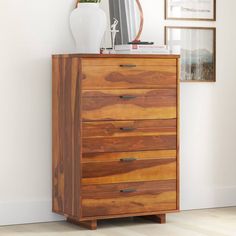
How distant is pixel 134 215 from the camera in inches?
178

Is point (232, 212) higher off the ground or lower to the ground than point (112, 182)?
lower

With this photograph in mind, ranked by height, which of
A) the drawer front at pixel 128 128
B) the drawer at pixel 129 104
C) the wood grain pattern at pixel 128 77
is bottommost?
the drawer front at pixel 128 128

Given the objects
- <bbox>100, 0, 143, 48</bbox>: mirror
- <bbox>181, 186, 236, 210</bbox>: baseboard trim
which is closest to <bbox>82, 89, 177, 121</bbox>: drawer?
<bbox>100, 0, 143, 48</bbox>: mirror

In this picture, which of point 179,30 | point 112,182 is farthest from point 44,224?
point 179,30

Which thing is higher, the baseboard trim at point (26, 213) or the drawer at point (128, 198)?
the drawer at point (128, 198)

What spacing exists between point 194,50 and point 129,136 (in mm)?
1006

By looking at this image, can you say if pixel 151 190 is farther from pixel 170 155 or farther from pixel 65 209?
pixel 65 209

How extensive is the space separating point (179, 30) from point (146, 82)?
0.73 m

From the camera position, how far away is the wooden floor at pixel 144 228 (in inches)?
172

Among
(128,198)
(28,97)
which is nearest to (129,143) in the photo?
(128,198)

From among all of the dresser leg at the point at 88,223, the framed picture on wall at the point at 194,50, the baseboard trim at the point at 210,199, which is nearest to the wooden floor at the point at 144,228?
the dresser leg at the point at 88,223

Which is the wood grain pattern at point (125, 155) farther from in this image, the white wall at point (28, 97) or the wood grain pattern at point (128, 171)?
the white wall at point (28, 97)

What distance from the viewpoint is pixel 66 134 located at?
4.49m

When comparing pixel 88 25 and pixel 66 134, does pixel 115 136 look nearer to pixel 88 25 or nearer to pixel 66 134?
pixel 66 134
